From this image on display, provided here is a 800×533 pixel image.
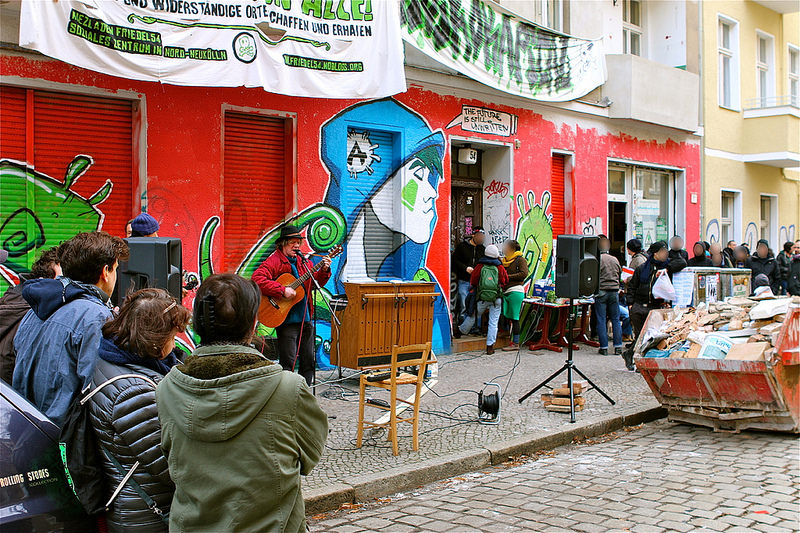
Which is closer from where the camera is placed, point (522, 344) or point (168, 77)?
point (168, 77)

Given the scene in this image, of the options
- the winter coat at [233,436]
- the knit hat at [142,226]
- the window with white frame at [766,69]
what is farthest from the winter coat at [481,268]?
the window with white frame at [766,69]

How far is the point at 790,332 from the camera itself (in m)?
7.02

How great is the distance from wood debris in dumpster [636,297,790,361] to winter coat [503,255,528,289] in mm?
3697

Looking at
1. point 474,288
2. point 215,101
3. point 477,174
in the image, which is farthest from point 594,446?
point 477,174

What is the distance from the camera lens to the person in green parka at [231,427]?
7.91 ft

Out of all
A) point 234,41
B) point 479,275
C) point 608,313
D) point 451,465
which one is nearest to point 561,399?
point 451,465

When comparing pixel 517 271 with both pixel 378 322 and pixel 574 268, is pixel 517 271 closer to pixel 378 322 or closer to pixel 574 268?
pixel 574 268

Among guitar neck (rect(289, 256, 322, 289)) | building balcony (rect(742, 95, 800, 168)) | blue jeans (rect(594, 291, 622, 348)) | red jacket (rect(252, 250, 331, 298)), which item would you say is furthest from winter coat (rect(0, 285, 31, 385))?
building balcony (rect(742, 95, 800, 168))

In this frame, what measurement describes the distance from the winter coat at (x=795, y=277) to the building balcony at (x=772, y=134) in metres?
4.86

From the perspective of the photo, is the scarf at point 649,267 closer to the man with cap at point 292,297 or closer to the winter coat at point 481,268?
the winter coat at point 481,268

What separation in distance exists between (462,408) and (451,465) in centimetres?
200

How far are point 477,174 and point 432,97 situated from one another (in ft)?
7.53

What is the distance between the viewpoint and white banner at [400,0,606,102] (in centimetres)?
1081

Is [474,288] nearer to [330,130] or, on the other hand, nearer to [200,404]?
[330,130]
